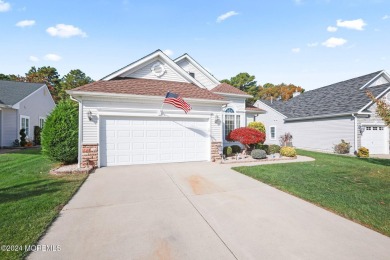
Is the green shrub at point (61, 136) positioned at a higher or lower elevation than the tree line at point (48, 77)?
lower

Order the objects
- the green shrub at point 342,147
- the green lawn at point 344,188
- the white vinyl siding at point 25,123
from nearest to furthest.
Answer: the green lawn at point 344,188, the green shrub at point 342,147, the white vinyl siding at point 25,123

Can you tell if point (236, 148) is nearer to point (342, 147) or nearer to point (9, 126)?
point (342, 147)

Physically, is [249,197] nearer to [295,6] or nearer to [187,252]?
[187,252]

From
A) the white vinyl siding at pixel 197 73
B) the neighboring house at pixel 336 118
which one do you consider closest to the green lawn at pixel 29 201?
the white vinyl siding at pixel 197 73

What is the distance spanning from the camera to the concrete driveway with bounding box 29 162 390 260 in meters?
3.10

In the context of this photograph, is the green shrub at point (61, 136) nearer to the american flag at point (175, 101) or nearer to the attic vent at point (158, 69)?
the american flag at point (175, 101)

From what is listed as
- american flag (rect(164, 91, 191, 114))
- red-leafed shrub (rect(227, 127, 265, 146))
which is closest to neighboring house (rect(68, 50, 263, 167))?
american flag (rect(164, 91, 191, 114))

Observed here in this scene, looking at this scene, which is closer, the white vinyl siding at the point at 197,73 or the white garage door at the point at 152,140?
the white garage door at the point at 152,140

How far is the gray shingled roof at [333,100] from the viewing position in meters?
16.6

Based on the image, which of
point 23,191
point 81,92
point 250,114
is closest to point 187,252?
point 23,191

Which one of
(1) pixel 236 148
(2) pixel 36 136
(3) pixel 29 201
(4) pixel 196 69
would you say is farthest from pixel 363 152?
(2) pixel 36 136

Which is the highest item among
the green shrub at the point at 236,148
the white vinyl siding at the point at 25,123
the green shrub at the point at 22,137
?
the white vinyl siding at the point at 25,123

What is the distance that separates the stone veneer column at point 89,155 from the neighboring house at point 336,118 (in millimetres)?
16399

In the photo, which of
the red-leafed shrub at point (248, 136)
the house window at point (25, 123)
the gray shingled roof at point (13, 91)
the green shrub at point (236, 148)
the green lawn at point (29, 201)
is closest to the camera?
the green lawn at point (29, 201)
